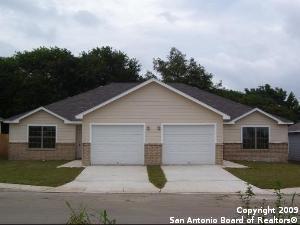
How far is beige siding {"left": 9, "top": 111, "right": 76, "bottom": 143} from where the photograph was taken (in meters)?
34.2

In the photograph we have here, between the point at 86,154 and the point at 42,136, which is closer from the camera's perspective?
the point at 86,154

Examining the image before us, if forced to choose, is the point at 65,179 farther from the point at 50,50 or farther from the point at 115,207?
the point at 50,50

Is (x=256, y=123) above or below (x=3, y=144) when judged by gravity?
above

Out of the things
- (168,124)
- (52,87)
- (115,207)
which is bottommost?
(115,207)

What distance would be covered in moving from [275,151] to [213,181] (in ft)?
43.2

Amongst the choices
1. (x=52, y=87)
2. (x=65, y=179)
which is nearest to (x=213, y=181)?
(x=65, y=179)

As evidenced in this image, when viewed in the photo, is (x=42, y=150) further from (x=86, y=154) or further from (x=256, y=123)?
(x=256, y=123)

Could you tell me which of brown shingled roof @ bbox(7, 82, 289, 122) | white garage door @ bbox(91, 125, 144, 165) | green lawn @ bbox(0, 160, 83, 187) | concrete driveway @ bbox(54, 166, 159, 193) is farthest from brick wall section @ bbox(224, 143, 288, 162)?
green lawn @ bbox(0, 160, 83, 187)

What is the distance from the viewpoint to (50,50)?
62.4 metres

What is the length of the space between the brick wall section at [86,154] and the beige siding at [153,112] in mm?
934

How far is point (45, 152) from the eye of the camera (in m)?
34.1

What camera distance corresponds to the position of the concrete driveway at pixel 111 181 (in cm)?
1988

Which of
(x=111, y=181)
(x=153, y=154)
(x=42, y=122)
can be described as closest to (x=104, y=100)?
(x=42, y=122)

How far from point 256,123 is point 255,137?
2.88 feet
